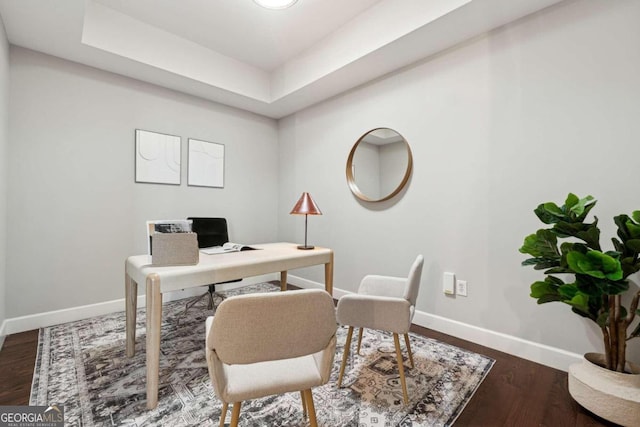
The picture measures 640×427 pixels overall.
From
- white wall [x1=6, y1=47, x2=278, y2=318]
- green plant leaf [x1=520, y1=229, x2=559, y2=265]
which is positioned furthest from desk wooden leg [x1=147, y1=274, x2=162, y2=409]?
green plant leaf [x1=520, y1=229, x2=559, y2=265]

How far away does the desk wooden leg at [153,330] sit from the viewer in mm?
1351

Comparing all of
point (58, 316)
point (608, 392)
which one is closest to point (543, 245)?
point (608, 392)

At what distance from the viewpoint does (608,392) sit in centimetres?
134

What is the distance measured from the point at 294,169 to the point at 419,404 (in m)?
2.95

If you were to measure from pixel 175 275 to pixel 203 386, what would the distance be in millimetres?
716

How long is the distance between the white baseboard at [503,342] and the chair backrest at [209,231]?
2.16 m

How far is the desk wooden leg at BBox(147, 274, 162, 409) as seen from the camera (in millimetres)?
1351

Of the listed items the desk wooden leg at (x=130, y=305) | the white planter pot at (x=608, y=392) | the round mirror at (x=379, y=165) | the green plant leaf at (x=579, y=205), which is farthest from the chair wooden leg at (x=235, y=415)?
the round mirror at (x=379, y=165)

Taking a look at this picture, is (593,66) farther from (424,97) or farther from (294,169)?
(294,169)

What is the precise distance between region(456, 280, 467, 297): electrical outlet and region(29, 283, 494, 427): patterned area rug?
1.40 ft

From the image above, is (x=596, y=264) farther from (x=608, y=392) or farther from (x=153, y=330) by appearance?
(x=153, y=330)

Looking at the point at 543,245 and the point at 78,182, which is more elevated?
the point at 78,182

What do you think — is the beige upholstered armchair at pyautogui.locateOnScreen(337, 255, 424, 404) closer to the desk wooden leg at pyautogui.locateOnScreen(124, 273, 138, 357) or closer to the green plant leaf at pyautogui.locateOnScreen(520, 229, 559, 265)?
the green plant leaf at pyautogui.locateOnScreen(520, 229, 559, 265)

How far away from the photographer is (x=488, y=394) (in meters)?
1.58
